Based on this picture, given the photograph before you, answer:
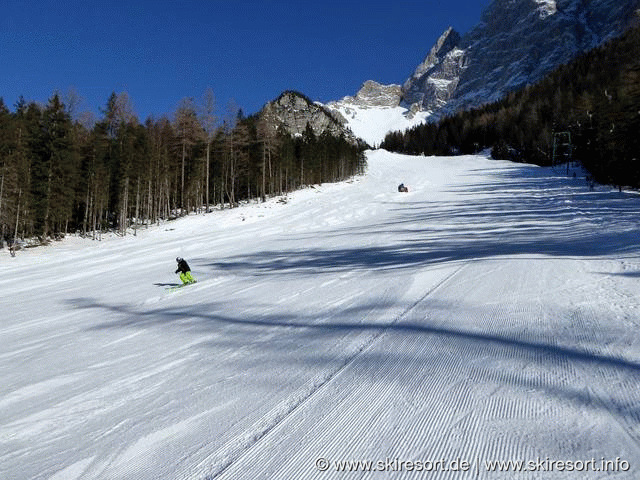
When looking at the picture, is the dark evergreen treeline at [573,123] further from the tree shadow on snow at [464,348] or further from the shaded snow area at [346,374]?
the tree shadow on snow at [464,348]

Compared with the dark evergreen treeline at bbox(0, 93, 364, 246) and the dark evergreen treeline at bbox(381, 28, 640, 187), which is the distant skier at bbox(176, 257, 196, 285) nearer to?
the dark evergreen treeline at bbox(0, 93, 364, 246)

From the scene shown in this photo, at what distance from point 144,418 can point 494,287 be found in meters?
6.09

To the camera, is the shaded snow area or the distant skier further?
the distant skier

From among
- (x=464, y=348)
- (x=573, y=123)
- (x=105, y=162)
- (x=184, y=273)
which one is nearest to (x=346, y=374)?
(x=464, y=348)

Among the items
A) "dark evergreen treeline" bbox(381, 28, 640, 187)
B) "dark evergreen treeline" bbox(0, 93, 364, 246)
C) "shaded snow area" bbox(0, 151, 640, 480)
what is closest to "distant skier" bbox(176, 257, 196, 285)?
"shaded snow area" bbox(0, 151, 640, 480)

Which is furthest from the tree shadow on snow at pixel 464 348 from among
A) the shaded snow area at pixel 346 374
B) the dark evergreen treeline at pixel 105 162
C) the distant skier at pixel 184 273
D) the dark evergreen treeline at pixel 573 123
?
the dark evergreen treeline at pixel 105 162

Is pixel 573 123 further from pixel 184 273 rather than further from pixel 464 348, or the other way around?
pixel 464 348

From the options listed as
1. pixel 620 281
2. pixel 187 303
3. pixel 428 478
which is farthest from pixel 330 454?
pixel 187 303

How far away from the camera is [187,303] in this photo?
31.0 feet

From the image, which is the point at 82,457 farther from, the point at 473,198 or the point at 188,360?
the point at 473,198

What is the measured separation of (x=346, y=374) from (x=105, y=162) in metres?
47.4

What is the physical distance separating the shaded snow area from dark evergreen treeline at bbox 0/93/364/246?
29.3 metres

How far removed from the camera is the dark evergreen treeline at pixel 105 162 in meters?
34.4

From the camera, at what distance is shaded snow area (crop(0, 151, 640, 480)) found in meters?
2.91
